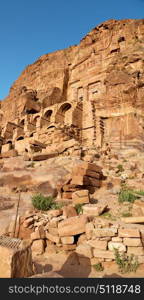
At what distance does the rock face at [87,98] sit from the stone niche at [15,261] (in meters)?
11.5

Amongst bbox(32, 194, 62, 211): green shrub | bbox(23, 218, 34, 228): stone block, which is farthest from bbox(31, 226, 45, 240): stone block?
bbox(32, 194, 62, 211): green shrub

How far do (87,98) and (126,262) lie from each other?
31.0 meters

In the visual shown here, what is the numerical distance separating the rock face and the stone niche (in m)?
11.5

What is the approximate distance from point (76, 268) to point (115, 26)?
4046 cm

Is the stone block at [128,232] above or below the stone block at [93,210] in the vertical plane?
below

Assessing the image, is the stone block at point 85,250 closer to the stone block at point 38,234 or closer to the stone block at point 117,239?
the stone block at point 117,239

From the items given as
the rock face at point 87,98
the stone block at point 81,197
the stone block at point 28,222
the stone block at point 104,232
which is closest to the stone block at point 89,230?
the stone block at point 104,232

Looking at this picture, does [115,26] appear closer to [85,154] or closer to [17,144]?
[17,144]

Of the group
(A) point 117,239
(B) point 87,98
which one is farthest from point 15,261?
(B) point 87,98

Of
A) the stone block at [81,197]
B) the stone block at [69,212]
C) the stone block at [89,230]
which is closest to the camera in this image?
the stone block at [89,230]

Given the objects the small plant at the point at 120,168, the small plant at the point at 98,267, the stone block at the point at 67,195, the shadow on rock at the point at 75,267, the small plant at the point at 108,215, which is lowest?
the shadow on rock at the point at 75,267

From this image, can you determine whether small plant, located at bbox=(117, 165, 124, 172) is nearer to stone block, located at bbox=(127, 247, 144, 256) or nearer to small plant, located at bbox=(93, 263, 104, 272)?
stone block, located at bbox=(127, 247, 144, 256)

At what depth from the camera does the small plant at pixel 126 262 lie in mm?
3890

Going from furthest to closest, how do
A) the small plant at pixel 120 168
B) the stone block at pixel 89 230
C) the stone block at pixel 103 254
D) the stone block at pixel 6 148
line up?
the stone block at pixel 6 148
the small plant at pixel 120 168
the stone block at pixel 89 230
the stone block at pixel 103 254
